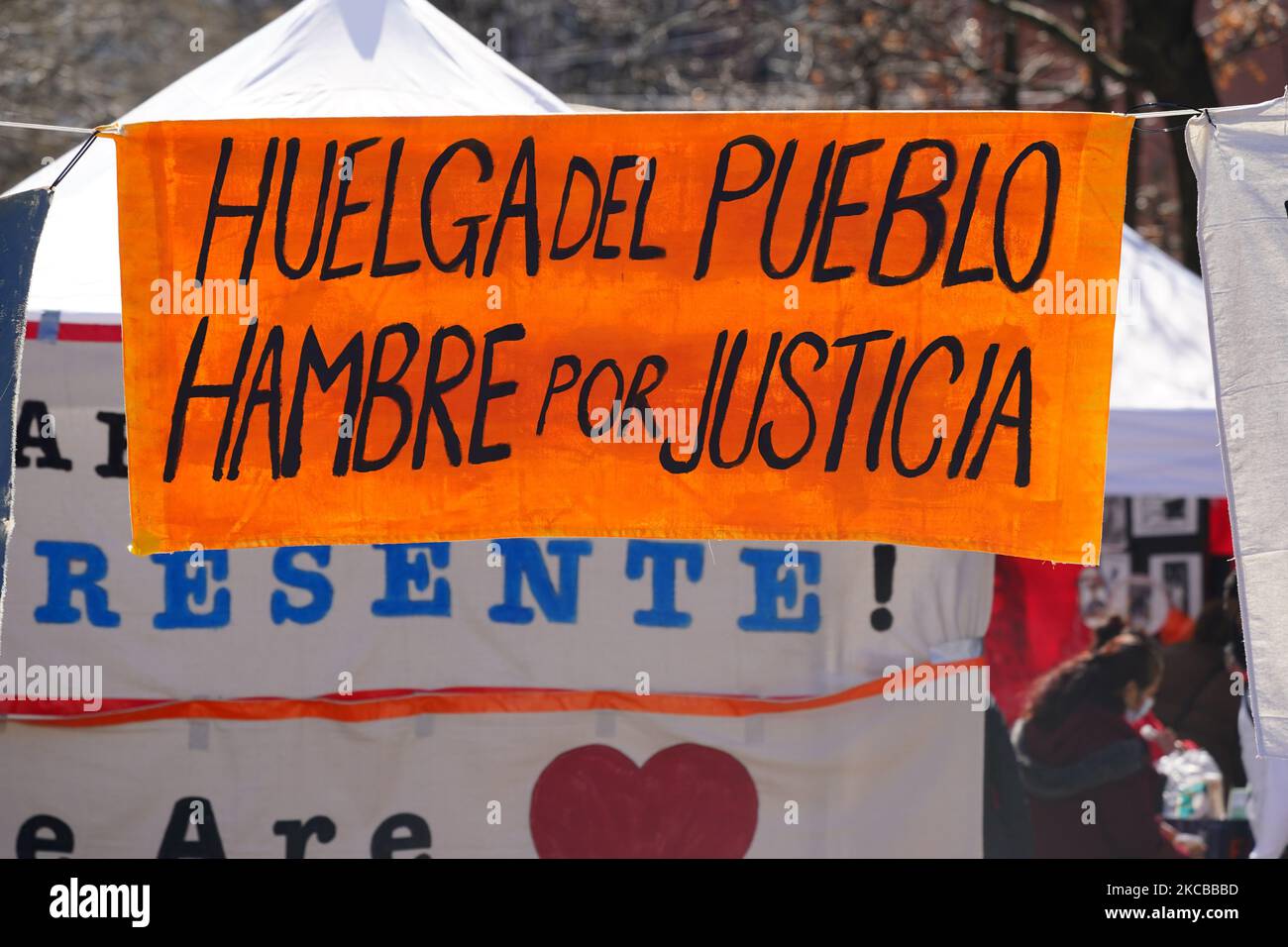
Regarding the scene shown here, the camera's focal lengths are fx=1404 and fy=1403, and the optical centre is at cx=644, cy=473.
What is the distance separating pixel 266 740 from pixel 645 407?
2223 millimetres

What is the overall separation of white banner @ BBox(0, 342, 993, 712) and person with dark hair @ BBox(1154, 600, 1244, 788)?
1.85 metres

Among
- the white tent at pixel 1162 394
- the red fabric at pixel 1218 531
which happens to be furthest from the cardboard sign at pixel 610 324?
the red fabric at pixel 1218 531

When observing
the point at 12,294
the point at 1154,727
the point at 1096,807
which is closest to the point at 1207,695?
the point at 1154,727

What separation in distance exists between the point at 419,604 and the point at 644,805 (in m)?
1.11

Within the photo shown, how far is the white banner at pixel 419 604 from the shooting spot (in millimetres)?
4965

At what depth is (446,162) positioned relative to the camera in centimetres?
369

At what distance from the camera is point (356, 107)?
517 centimetres

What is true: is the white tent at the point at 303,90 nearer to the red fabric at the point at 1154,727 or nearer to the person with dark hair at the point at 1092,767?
the person with dark hair at the point at 1092,767

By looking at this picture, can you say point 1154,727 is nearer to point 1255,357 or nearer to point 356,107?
point 1255,357

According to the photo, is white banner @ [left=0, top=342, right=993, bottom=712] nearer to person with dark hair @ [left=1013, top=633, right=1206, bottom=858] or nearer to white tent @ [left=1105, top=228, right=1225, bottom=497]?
person with dark hair @ [left=1013, top=633, right=1206, bottom=858]

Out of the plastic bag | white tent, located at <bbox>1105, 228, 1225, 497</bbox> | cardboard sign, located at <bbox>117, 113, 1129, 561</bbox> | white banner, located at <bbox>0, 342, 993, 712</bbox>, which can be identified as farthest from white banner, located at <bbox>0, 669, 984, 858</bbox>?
the plastic bag

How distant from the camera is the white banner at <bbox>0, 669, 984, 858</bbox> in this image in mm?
5027

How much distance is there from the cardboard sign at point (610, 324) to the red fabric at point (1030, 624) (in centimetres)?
384
